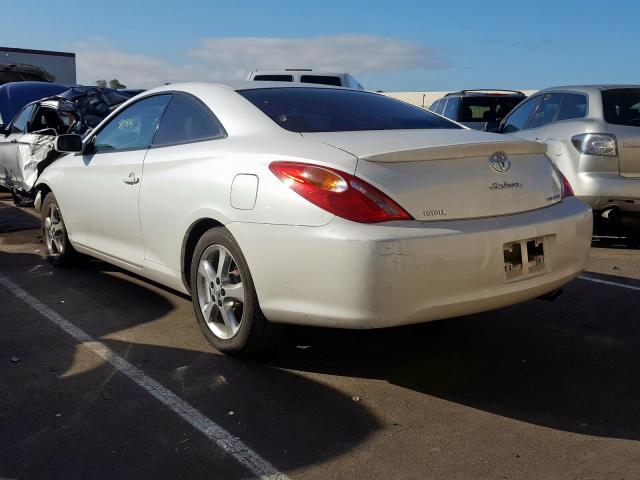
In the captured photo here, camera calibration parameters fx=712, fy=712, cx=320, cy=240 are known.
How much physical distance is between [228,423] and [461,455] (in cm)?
104

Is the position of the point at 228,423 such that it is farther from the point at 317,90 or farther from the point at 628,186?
the point at 628,186

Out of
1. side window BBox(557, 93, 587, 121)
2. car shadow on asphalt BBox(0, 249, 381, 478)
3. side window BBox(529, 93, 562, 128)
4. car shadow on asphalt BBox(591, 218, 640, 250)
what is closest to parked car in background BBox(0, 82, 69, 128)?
side window BBox(529, 93, 562, 128)

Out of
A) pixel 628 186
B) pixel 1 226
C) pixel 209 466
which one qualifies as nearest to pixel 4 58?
pixel 1 226

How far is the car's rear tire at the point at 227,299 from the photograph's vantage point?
12.4ft

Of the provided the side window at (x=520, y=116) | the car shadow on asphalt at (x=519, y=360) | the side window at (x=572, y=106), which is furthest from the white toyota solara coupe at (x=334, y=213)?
the side window at (x=520, y=116)

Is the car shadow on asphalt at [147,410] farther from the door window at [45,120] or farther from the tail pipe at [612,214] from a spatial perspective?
the door window at [45,120]

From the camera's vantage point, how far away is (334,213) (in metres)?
3.30

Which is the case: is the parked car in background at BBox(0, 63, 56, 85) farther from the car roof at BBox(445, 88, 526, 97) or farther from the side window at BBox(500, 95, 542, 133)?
Result: the side window at BBox(500, 95, 542, 133)

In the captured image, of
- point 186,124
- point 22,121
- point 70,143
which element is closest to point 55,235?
point 70,143

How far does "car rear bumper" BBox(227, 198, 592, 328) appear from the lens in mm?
3232

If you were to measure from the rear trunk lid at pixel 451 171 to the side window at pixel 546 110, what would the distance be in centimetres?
441

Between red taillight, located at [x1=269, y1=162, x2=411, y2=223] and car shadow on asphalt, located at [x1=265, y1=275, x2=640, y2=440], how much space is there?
98cm

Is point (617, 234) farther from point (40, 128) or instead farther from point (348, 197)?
point (40, 128)

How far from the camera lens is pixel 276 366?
392 cm
